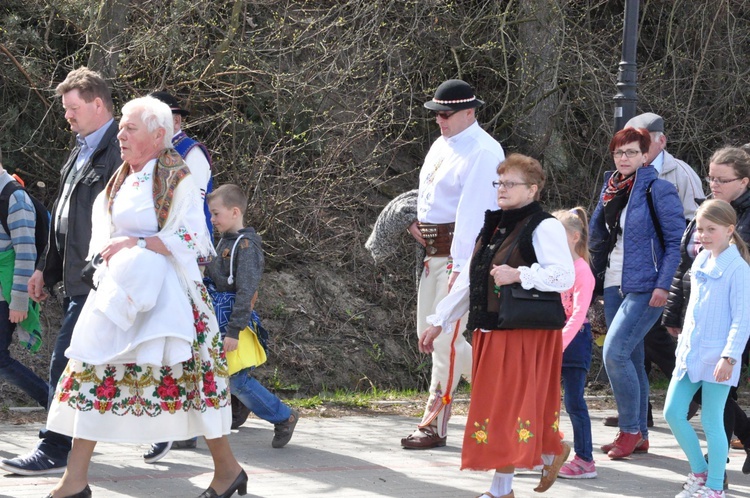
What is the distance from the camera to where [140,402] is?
4.80 metres

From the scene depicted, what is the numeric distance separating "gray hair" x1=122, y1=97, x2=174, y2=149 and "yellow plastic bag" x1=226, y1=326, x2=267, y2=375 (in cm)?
165

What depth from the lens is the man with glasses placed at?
728 cm

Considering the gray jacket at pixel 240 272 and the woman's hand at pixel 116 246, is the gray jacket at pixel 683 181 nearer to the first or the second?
the gray jacket at pixel 240 272

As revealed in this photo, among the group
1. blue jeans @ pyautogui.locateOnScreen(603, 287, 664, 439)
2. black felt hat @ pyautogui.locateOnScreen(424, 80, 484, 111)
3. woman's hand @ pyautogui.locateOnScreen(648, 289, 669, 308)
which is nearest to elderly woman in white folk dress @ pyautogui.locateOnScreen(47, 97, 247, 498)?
black felt hat @ pyautogui.locateOnScreen(424, 80, 484, 111)

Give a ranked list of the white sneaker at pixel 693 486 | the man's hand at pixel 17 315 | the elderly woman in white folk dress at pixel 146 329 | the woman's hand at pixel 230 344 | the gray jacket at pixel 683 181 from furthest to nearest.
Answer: the gray jacket at pixel 683 181 < the man's hand at pixel 17 315 < the woman's hand at pixel 230 344 < the white sneaker at pixel 693 486 < the elderly woman in white folk dress at pixel 146 329

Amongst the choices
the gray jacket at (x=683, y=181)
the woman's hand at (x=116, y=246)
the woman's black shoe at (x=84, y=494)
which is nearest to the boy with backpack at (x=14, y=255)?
the woman's hand at (x=116, y=246)

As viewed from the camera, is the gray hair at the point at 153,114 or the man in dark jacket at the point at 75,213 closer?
the gray hair at the point at 153,114

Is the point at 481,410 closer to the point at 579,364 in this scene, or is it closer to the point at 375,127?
the point at 579,364

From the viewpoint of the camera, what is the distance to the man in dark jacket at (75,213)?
18.1 ft

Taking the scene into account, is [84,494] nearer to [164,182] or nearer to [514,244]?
[164,182]

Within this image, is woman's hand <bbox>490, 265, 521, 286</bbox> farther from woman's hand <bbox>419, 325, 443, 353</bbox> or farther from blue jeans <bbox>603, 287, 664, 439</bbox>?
blue jeans <bbox>603, 287, 664, 439</bbox>

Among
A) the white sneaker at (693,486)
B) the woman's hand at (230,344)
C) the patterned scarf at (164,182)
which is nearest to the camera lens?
the patterned scarf at (164,182)

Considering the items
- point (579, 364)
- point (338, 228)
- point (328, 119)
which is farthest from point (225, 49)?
Answer: point (579, 364)

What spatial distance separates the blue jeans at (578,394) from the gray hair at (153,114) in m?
2.58
